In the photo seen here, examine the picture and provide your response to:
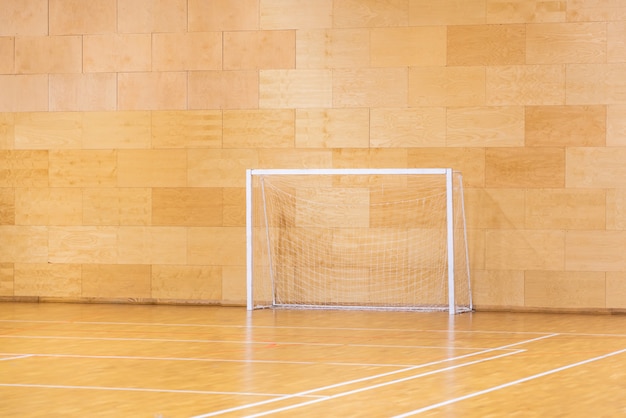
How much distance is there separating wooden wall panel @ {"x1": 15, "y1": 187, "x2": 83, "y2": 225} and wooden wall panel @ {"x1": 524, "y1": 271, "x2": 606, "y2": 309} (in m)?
6.71

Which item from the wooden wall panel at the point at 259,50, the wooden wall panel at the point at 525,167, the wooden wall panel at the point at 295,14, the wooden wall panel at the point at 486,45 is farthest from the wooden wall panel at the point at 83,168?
the wooden wall panel at the point at 525,167

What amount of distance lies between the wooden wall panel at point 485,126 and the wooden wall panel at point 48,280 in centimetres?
593

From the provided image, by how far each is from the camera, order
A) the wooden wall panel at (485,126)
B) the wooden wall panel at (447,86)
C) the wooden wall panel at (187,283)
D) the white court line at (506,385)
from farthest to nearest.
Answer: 1. the wooden wall panel at (187,283)
2. the wooden wall panel at (447,86)
3. the wooden wall panel at (485,126)
4. the white court line at (506,385)

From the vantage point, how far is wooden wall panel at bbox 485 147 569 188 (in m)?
14.6

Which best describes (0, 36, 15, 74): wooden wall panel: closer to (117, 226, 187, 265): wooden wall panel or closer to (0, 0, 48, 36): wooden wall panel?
(0, 0, 48, 36): wooden wall panel

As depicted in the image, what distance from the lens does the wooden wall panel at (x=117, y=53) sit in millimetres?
15891

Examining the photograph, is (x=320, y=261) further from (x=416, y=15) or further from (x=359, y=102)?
(x=416, y=15)

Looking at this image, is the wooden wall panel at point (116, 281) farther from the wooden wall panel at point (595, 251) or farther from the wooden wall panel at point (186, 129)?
the wooden wall panel at point (595, 251)

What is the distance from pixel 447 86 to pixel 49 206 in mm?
6234

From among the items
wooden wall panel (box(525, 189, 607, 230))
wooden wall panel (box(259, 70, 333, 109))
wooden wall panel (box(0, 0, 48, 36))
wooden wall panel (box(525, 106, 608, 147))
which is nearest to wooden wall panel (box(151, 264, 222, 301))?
wooden wall panel (box(259, 70, 333, 109))

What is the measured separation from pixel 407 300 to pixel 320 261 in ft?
4.50

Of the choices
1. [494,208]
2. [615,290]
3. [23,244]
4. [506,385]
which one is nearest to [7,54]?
[23,244]

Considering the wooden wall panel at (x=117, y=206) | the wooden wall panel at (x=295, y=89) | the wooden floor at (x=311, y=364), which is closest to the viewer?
the wooden floor at (x=311, y=364)

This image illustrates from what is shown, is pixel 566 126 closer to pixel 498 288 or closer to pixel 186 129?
pixel 498 288
